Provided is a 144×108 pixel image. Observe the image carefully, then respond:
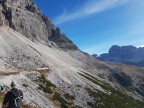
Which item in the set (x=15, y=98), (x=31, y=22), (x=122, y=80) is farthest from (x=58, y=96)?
(x=31, y=22)

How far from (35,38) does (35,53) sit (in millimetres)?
47664

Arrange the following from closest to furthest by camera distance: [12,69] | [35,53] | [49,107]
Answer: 1. [49,107]
2. [12,69]
3. [35,53]

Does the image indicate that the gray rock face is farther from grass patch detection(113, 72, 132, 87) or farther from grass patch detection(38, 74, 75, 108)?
grass patch detection(38, 74, 75, 108)

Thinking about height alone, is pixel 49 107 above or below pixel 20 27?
below

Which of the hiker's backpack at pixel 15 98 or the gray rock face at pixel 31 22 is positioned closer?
the hiker's backpack at pixel 15 98

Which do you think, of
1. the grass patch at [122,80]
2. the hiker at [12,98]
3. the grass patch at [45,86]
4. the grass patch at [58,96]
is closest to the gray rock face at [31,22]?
the grass patch at [122,80]

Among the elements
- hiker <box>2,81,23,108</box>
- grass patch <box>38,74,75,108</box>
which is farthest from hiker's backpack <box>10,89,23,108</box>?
grass patch <box>38,74,75,108</box>

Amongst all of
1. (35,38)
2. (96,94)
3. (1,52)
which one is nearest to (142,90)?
(35,38)

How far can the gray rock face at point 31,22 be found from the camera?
14338 centimetres

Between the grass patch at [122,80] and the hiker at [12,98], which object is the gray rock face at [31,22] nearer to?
the grass patch at [122,80]

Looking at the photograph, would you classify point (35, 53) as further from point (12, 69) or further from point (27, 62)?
point (12, 69)

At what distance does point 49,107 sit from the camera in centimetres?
5328

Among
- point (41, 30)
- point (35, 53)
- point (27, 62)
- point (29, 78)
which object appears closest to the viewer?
point (29, 78)

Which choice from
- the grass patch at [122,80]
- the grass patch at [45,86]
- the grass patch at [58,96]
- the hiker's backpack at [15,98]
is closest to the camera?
the hiker's backpack at [15,98]
